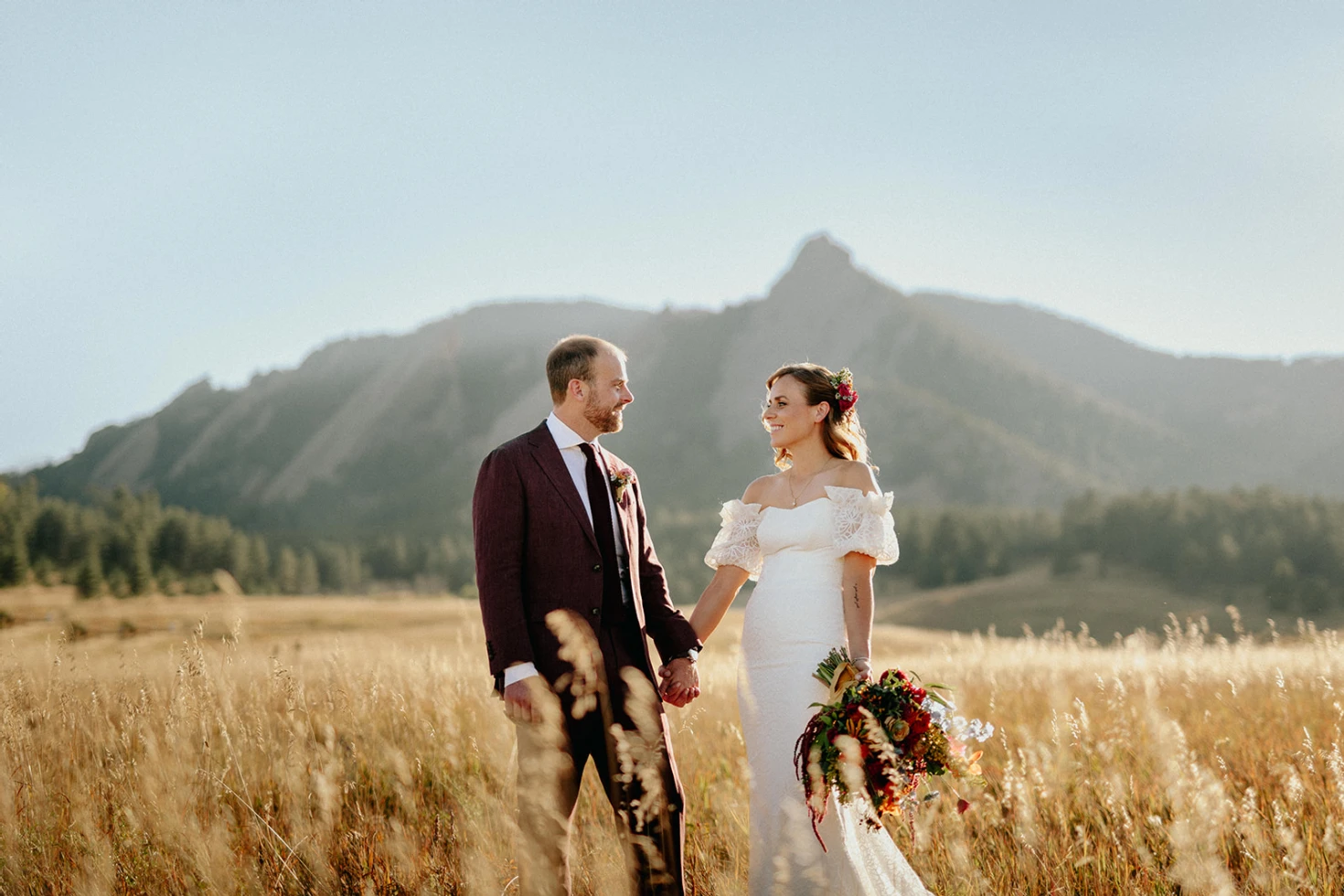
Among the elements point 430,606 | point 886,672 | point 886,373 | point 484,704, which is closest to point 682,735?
point 484,704

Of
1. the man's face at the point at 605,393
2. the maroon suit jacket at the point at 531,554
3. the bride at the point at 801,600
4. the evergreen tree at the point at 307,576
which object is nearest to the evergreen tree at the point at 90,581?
the evergreen tree at the point at 307,576

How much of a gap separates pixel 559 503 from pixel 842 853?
7.00 feet

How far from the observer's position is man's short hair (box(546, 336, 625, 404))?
13.6 feet

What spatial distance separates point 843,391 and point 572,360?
1.79m

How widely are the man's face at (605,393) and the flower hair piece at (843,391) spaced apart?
1.48 meters

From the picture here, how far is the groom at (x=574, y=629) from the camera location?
3.62 metres

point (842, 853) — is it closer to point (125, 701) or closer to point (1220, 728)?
point (125, 701)

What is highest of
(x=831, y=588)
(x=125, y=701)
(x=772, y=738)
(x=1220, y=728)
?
(x=831, y=588)

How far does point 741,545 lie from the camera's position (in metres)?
4.98

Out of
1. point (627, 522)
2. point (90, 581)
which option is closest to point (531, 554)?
point (627, 522)

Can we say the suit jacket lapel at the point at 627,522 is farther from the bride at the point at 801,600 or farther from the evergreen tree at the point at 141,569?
the evergreen tree at the point at 141,569

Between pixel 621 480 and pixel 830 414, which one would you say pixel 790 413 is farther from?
pixel 621 480

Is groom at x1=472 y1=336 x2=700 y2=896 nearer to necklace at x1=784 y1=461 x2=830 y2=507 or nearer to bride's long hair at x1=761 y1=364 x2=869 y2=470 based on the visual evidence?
necklace at x1=784 y1=461 x2=830 y2=507

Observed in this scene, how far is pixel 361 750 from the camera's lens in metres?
5.78
